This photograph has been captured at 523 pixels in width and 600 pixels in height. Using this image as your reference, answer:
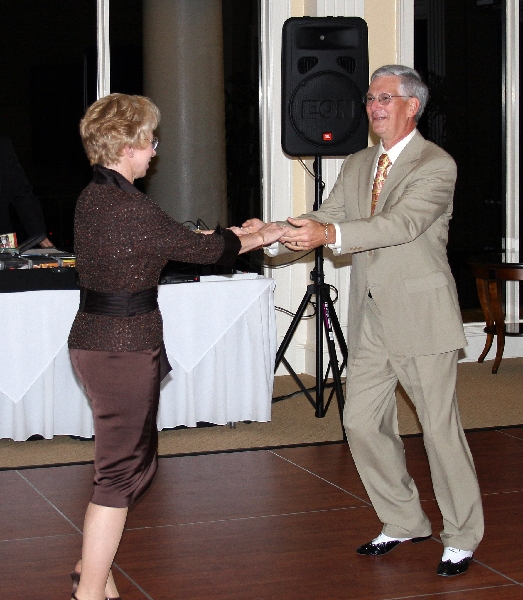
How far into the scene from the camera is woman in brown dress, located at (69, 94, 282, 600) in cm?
266

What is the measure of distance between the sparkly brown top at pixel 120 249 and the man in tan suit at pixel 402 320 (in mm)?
643

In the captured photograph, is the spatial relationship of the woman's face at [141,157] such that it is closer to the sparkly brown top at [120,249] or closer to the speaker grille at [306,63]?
the sparkly brown top at [120,249]

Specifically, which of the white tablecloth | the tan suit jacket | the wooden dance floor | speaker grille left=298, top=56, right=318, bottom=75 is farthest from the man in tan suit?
speaker grille left=298, top=56, right=318, bottom=75

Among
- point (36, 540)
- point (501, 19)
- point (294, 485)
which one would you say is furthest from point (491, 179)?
point (36, 540)

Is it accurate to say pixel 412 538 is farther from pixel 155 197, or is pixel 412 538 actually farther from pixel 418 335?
pixel 155 197

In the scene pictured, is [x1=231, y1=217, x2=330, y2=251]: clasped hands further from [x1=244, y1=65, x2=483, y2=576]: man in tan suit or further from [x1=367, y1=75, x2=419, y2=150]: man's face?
[x1=367, y1=75, x2=419, y2=150]: man's face

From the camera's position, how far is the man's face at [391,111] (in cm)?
324

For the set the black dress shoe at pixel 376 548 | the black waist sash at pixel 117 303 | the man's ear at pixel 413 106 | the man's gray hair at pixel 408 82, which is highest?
the man's gray hair at pixel 408 82

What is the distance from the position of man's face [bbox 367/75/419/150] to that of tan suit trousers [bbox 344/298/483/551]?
0.58 meters

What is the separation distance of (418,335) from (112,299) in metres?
1.04

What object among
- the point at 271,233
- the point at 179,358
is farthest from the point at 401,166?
the point at 179,358

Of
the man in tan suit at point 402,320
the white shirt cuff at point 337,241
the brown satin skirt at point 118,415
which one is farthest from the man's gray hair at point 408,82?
the brown satin skirt at point 118,415

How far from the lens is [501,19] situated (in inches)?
288

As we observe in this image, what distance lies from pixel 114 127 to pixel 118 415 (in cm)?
80
